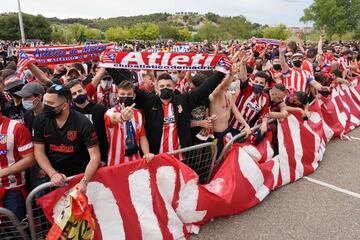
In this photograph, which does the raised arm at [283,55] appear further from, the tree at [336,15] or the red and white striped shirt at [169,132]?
the tree at [336,15]

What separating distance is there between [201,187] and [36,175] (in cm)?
185

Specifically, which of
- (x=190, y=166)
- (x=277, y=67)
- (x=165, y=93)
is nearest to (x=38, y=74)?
(x=165, y=93)

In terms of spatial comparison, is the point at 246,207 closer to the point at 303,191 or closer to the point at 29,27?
the point at 303,191

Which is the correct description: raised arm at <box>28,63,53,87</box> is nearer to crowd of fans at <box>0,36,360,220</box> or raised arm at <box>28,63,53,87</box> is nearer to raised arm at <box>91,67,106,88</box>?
crowd of fans at <box>0,36,360,220</box>

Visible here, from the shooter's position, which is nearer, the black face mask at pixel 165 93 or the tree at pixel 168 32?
the black face mask at pixel 165 93

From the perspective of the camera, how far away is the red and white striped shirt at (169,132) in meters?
4.11

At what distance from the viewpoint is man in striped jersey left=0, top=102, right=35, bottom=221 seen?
315cm

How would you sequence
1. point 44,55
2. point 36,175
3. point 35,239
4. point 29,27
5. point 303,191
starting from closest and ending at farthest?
point 35,239 → point 36,175 → point 44,55 → point 303,191 → point 29,27

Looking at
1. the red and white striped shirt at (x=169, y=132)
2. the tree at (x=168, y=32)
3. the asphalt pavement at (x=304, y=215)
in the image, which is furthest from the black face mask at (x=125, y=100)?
the tree at (x=168, y=32)

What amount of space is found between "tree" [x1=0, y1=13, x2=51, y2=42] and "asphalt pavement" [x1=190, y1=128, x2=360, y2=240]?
79608 mm

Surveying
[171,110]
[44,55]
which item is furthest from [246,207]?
[44,55]

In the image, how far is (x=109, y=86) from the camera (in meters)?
5.05

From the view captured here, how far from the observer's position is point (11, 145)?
3184 mm

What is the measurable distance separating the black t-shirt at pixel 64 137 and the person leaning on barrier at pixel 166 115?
97 centimetres
